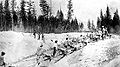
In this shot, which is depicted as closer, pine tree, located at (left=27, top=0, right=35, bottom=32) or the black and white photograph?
the black and white photograph

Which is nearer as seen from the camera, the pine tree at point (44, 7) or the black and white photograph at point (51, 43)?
the black and white photograph at point (51, 43)

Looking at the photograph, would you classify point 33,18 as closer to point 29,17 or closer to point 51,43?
point 29,17

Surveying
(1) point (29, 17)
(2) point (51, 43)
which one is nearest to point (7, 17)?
(1) point (29, 17)

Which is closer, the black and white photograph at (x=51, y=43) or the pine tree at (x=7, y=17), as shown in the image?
the black and white photograph at (x=51, y=43)

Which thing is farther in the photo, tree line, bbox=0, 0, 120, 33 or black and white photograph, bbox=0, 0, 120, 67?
tree line, bbox=0, 0, 120, 33

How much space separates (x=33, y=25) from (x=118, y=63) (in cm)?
6524

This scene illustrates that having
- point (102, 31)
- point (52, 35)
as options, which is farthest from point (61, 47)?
point (52, 35)

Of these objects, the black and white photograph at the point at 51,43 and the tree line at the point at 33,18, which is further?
the tree line at the point at 33,18

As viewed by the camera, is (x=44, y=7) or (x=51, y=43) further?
(x=44, y=7)

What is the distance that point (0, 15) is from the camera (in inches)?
2798

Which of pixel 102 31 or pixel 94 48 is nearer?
pixel 94 48

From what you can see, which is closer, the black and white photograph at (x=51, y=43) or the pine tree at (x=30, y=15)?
the black and white photograph at (x=51, y=43)

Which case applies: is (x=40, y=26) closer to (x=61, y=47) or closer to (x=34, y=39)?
(x=34, y=39)

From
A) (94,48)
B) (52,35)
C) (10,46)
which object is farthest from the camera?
(52,35)
